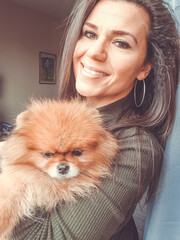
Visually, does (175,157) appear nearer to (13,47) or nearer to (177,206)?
(177,206)

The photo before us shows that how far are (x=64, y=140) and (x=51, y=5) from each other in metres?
4.03

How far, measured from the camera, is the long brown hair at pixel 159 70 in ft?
3.23

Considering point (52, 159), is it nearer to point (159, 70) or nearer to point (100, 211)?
point (100, 211)

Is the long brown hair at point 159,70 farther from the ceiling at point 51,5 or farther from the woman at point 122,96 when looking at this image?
the ceiling at point 51,5

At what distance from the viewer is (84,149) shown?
0.83 meters

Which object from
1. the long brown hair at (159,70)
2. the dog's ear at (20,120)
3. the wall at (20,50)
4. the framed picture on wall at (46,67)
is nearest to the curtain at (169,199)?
the long brown hair at (159,70)

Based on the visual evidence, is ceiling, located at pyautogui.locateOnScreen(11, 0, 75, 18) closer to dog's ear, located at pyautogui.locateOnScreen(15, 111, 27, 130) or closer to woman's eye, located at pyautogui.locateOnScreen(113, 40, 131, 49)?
woman's eye, located at pyautogui.locateOnScreen(113, 40, 131, 49)

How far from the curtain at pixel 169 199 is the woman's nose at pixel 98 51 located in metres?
0.36

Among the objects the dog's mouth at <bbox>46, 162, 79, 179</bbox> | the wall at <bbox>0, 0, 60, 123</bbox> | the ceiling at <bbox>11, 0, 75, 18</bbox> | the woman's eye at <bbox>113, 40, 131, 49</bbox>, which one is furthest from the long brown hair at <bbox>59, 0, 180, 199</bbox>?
the ceiling at <bbox>11, 0, 75, 18</bbox>

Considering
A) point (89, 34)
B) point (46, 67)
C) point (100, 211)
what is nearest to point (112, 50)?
point (89, 34)

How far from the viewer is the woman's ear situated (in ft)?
3.61

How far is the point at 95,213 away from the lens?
0.77 metres

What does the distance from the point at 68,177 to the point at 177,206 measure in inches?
20.5

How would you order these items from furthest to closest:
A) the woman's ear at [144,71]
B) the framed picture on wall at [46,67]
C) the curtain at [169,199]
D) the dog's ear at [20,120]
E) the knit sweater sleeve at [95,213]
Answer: the framed picture on wall at [46,67] → the woman's ear at [144,71] → the curtain at [169,199] → the dog's ear at [20,120] → the knit sweater sleeve at [95,213]
